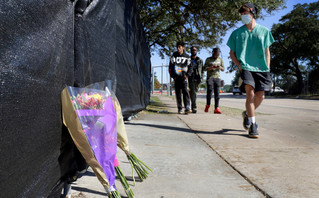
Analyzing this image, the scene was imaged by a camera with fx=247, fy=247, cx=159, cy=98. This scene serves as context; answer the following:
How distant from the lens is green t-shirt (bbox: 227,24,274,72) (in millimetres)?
3609

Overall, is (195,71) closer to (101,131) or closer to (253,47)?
(253,47)

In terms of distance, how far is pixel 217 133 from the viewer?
12.9ft

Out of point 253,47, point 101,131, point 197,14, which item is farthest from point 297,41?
point 101,131

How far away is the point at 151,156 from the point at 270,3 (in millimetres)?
6753

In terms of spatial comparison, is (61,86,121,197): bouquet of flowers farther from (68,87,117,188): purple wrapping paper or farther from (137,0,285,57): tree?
(137,0,285,57): tree

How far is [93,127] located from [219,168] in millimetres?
1287

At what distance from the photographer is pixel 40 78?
105cm

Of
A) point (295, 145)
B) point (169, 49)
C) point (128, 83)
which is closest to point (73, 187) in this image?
point (128, 83)

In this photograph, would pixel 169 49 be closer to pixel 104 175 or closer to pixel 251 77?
pixel 251 77

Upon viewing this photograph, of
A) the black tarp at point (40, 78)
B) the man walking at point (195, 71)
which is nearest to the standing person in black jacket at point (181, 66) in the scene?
the man walking at point (195, 71)

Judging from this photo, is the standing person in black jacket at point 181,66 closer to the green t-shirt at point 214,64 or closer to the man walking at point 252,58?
the green t-shirt at point 214,64

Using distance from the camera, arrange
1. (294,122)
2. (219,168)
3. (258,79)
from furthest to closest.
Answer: (294,122) → (258,79) → (219,168)

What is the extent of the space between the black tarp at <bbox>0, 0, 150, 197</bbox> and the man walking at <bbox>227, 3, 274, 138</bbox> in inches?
99.0

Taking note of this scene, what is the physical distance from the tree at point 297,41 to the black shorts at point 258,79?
34557 mm
